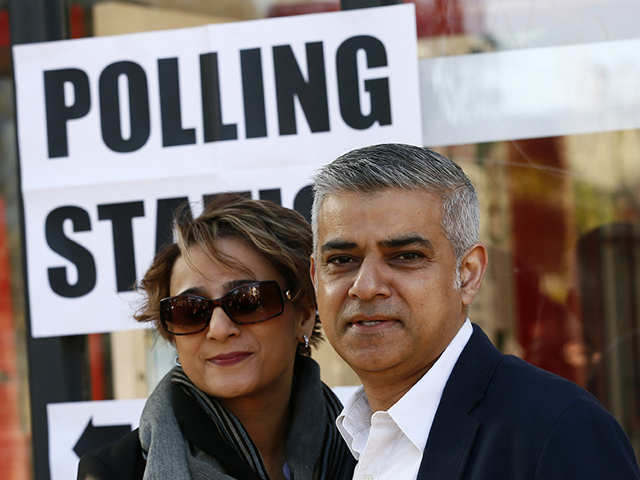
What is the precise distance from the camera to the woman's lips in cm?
205

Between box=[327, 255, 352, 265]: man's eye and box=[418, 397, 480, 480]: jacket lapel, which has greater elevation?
box=[327, 255, 352, 265]: man's eye

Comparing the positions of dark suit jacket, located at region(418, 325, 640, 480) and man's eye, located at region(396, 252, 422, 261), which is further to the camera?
man's eye, located at region(396, 252, 422, 261)

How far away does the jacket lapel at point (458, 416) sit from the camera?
1.42 metres

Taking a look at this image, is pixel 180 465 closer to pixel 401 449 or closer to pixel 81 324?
pixel 401 449

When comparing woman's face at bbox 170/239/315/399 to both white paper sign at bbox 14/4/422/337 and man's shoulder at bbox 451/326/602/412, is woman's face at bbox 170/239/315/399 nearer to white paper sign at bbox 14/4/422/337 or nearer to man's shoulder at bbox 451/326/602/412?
man's shoulder at bbox 451/326/602/412

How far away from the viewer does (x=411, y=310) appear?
1.57m

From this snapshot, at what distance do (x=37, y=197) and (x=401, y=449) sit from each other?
84.8 inches

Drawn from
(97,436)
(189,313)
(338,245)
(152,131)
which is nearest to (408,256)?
(338,245)

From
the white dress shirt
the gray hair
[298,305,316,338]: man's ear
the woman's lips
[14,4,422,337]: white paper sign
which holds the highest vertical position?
[14,4,422,337]: white paper sign

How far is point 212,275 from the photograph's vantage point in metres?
2.11

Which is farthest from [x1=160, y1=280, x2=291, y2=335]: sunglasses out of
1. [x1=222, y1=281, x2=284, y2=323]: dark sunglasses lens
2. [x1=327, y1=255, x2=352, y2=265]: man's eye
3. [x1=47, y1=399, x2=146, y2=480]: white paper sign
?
[x1=47, y1=399, x2=146, y2=480]: white paper sign

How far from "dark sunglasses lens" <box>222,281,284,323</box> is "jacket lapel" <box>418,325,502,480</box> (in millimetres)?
705

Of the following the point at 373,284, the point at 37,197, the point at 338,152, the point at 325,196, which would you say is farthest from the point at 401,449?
the point at 37,197

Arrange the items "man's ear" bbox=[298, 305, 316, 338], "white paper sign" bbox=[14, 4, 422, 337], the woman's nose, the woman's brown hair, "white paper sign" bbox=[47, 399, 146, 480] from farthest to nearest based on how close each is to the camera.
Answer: "white paper sign" bbox=[47, 399, 146, 480] < "white paper sign" bbox=[14, 4, 422, 337] < "man's ear" bbox=[298, 305, 316, 338] < the woman's brown hair < the woman's nose
